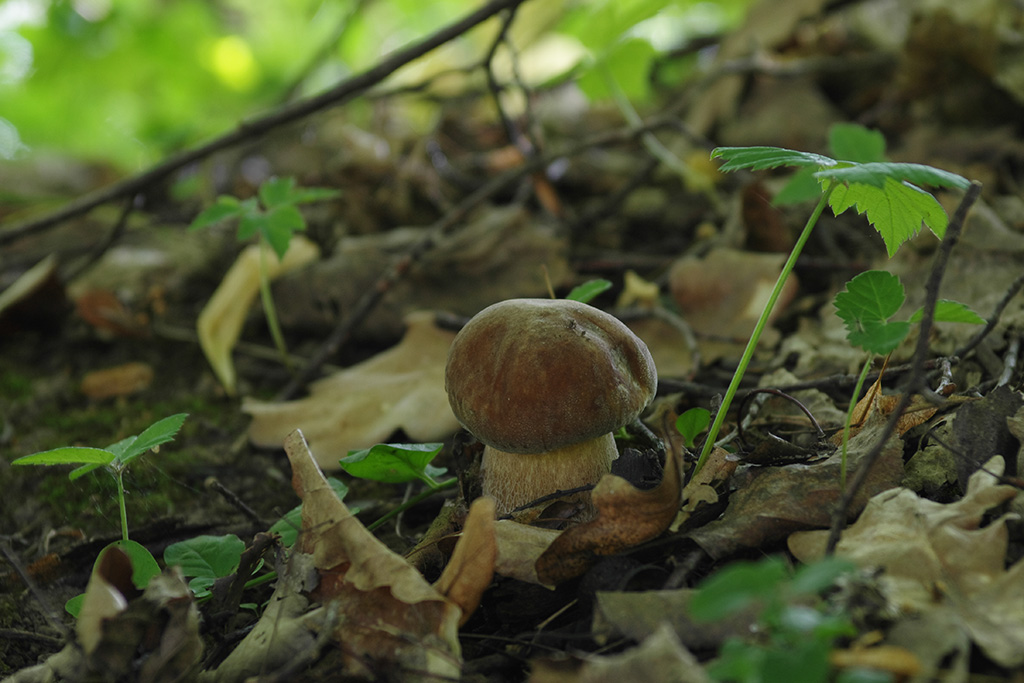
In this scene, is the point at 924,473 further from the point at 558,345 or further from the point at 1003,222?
the point at 1003,222

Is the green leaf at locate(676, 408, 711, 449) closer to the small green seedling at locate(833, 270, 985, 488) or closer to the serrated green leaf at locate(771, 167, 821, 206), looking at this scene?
the small green seedling at locate(833, 270, 985, 488)

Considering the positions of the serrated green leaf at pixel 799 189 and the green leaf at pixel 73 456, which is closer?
the green leaf at pixel 73 456

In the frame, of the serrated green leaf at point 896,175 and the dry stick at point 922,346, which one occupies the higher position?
the serrated green leaf at point 896,175

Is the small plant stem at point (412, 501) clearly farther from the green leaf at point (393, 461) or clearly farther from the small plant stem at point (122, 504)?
the small plant stem at point (122, 504)

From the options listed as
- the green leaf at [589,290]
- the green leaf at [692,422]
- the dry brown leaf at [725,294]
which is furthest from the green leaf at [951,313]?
the dry brown leaf at [725,294]

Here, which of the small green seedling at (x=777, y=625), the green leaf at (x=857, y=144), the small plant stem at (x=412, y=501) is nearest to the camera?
the small green seedling at (x=777, y=625)

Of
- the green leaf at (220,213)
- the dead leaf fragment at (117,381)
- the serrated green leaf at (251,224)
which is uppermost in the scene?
the green leaf at (220,213)

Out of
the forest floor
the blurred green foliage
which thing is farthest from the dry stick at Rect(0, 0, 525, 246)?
the blurred green foliage
